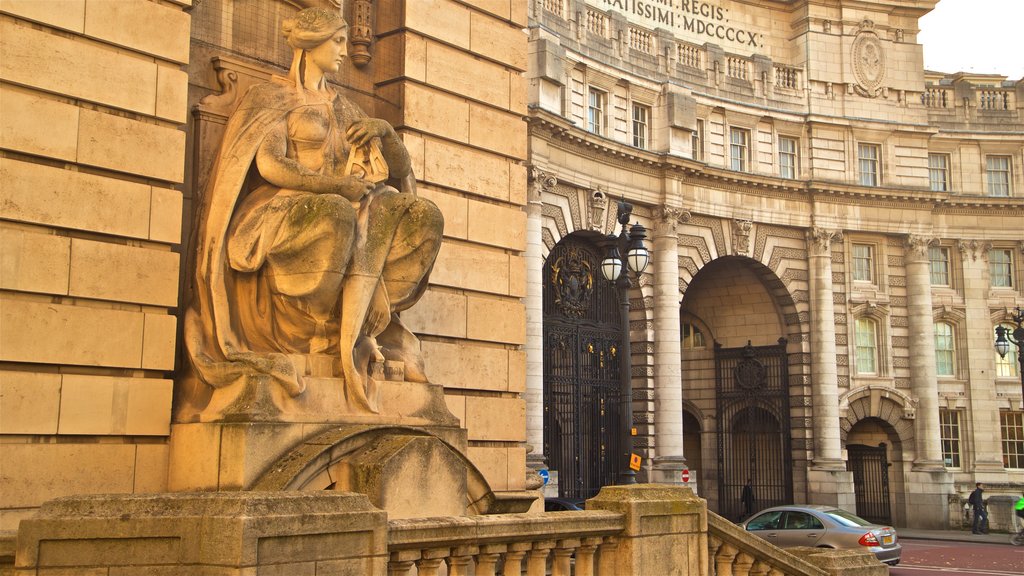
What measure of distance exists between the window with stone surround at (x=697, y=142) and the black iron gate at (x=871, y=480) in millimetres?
13744

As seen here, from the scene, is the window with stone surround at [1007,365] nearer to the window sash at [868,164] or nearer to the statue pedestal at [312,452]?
the window sash at [868,164]

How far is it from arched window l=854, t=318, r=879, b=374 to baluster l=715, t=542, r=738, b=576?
35.9m

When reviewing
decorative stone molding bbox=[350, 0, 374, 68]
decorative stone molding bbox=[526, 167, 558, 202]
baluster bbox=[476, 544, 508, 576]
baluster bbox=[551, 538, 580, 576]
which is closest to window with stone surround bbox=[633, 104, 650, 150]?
decorative stone molding bbox=[526, 167, 558, 202]

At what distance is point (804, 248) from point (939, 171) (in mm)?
8122

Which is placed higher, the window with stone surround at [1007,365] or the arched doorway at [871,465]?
the window with stone surround at [1007,365]

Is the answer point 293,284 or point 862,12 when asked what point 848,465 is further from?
point 293,284

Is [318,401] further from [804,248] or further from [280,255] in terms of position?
[804,248]

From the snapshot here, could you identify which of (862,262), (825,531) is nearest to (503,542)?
(825,531)

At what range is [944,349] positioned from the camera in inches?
1789

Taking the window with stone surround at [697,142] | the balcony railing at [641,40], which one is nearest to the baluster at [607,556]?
the balcony railing at [641,40]

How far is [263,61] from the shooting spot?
31.9ft

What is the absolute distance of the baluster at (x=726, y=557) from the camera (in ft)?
30.3

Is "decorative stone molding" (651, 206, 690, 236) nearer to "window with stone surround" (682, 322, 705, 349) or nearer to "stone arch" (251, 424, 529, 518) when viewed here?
"window with stone surround" (682, 322, 705, 349)

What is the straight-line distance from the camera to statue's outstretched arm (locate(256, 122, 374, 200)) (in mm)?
8281
